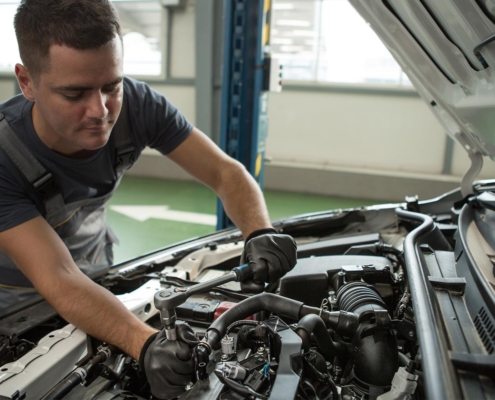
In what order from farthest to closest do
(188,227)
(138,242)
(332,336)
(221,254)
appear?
(188,227), (138,242), (221,254), (332,336)

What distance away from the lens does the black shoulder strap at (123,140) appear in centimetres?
182

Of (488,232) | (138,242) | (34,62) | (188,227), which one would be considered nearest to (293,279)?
(488,232)

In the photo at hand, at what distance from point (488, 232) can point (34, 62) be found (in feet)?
4.92

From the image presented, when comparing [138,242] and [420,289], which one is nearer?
[420,289]

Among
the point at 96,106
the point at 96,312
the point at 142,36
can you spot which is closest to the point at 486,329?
the point at 96,312

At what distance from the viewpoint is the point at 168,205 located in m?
5.66

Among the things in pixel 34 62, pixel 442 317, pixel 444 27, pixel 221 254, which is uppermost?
pixel 444 27

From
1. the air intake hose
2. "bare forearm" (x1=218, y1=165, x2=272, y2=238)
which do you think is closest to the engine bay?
the air intake hose

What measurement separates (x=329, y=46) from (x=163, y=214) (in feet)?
10.4

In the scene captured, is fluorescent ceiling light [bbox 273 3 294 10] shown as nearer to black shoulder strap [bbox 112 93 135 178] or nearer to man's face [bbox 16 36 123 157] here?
black shoulder strap [bbox 112 93 135 178]

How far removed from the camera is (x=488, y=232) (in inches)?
59.1

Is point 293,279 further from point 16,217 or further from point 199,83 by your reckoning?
point 199,83

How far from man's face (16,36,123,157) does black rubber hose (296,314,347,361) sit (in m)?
0.84

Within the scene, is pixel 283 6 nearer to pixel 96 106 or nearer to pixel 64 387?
pixel 96 106
